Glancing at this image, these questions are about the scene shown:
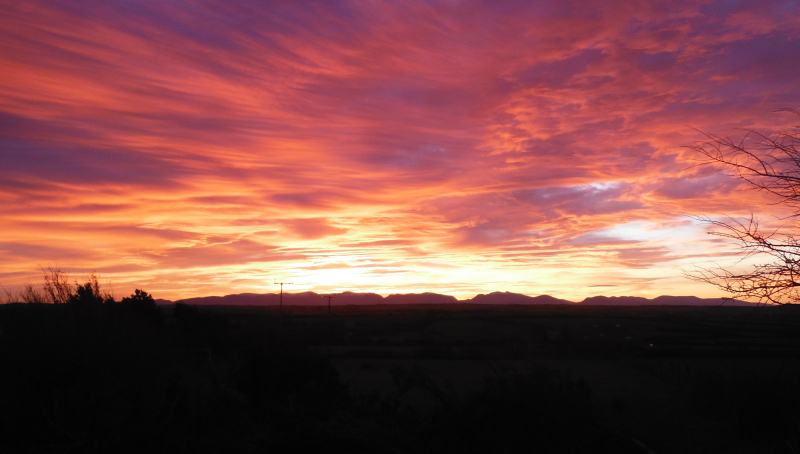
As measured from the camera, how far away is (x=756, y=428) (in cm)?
1836

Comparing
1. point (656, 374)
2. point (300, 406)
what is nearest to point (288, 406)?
point (300, 406)

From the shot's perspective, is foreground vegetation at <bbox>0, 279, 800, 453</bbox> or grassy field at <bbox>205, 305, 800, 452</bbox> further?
grassy field at <bbox>205, 305, 800, 452</bbox>

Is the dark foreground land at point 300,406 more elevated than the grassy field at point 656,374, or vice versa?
the dark foreground land at point 300,406

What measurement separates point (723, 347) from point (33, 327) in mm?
64478

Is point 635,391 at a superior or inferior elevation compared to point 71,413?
inferior

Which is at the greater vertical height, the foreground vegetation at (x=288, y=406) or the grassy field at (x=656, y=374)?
the foreground vegetation at (x=288, y=406)

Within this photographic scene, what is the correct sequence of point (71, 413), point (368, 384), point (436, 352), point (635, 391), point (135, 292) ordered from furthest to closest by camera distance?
point (436, 352)
point (135, 292)
point (368, 384)
point (635, 391)
point (71, 413)

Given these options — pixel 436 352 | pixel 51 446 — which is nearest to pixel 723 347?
pixel 436 352

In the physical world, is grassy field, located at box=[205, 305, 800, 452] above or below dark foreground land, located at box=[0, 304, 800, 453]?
below

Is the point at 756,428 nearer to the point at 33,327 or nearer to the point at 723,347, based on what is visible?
the point at 33,327

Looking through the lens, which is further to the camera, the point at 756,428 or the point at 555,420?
the point at 756,428

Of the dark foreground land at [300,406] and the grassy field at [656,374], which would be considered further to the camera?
the grassy field at [656,374]

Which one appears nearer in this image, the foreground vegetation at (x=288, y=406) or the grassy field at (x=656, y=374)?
the foreground vegetation at (x=288, y=406)

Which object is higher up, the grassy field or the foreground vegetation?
the foreground vegetation
